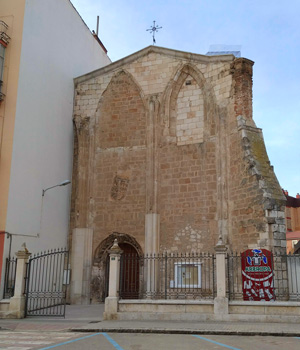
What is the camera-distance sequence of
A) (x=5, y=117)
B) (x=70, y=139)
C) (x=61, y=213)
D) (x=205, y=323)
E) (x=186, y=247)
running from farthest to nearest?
(x=70, y=139), (x=61, y=213), (x=186, y=247), (x=5, y=117), (x=205, y=323)

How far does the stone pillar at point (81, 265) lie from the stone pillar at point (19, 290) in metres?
3.99

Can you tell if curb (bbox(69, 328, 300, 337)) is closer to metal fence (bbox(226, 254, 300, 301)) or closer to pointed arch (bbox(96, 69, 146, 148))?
metal fence (bbox(226, 254, 300, 301))

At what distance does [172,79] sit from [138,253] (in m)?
7.16

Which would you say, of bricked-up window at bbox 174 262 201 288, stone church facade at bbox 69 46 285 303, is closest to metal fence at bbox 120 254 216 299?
bricked-up window at bbox 174 262 201 288

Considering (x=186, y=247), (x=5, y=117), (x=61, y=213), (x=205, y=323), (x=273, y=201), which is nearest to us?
(x=205, y=323)

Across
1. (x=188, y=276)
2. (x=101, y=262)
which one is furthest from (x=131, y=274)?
(x=188, y=276)

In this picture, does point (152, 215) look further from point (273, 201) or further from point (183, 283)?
point (273, 201)

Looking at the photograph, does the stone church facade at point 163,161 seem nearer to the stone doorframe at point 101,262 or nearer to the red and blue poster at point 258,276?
the stone doorframe at point 101,262

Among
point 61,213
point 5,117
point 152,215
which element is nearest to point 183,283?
point 152,215

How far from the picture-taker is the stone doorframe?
16562mm

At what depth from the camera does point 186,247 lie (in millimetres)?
15555

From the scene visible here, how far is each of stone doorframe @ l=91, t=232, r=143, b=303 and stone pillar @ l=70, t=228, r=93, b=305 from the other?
0.67ft

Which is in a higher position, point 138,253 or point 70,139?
point 70,139

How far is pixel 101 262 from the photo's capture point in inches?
669
